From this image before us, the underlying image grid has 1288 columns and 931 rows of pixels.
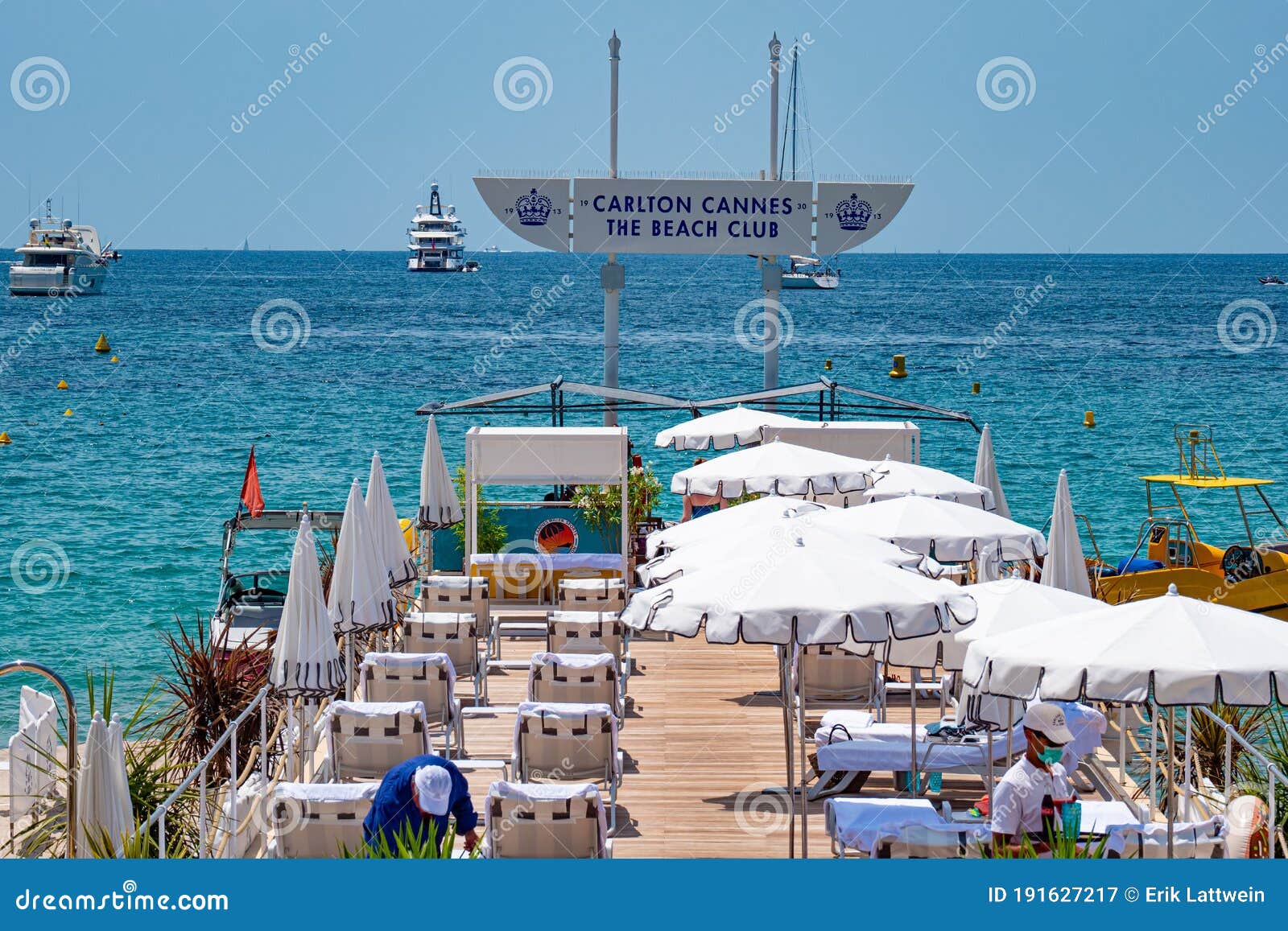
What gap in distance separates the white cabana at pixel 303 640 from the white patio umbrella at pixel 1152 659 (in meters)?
4.83

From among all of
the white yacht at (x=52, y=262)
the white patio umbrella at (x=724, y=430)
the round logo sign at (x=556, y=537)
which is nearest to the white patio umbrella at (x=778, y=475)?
the white patio umbrella at (x=724, y=430)

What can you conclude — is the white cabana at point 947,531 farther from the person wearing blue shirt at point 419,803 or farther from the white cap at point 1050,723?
the person wearing blue shirt at point 419,803

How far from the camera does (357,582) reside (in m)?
12.2

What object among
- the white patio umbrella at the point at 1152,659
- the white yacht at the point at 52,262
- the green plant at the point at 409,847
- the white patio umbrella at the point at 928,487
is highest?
the white yacht at the point at 52,262

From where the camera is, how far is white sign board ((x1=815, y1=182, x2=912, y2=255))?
21922 mm

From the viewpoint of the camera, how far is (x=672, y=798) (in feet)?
34.7

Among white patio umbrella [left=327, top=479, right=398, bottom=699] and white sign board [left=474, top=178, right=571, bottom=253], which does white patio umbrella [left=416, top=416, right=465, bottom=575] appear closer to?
white sign board [left=474, top=178, right=571, bottom=253]

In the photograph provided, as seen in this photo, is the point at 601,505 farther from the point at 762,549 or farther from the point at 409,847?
the point at 409,847

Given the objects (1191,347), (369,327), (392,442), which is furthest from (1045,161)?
(392,442)

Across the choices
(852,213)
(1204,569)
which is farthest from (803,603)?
(1204,569)

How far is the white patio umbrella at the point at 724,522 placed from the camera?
11398 millimetres

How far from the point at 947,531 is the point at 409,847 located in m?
5.97

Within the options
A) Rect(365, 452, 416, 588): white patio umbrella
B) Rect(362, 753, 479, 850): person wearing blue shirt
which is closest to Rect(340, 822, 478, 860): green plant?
Rect(362, 753, 479, 850): person wearing blue shirt

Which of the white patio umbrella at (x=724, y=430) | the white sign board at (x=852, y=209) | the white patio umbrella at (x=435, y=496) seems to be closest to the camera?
the white patio umbrella at (x=724, y=430)
